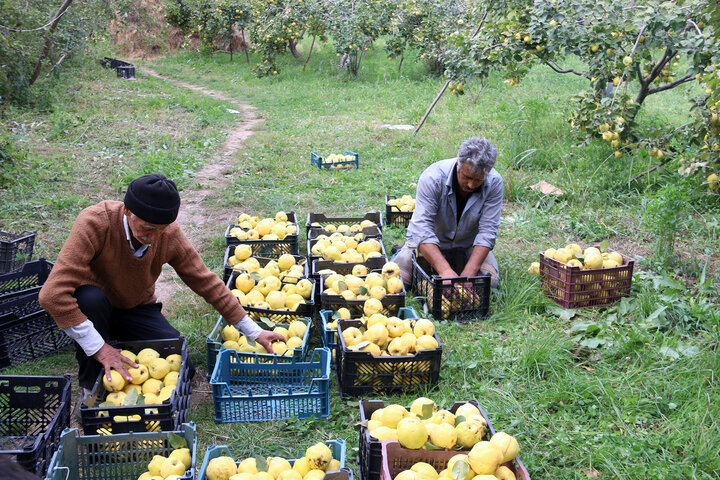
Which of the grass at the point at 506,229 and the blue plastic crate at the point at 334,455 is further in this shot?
the grass at the point at 506,229

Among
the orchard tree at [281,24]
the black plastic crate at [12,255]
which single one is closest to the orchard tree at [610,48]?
the black plastic crate at [12,255]

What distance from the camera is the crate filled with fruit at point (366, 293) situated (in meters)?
3.99

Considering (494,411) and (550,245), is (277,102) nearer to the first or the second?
(550,245)

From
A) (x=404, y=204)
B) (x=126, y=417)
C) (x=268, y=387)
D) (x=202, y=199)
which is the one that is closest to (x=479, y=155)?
(x=268, y=387)

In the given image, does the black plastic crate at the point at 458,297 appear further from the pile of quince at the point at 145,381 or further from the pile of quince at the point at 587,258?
the pile of quince at the point at 145,381

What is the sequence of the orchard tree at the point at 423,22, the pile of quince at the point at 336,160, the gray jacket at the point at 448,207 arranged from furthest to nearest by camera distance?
the orchard tree at the point at 423,22 → the pile of quince at the point at 336,160 → the gray jacket at the point at 448,207

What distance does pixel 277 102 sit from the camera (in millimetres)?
15672

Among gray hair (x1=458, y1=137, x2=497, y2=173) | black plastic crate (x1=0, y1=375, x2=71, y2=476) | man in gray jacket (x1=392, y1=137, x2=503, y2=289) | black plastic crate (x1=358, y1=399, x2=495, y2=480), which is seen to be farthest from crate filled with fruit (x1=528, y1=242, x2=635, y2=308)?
black plastic crate (x1=0, y1=375, x2=71, y2=476)

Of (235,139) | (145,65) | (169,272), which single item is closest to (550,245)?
(169,272)

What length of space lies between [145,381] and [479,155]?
2637 mm

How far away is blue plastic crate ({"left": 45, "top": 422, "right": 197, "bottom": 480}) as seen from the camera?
2.51 metres

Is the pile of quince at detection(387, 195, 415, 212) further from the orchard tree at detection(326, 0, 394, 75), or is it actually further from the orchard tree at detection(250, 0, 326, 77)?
the orchard tree at detection(250, 0, 326, 77)

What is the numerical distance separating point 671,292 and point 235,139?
8.80 m

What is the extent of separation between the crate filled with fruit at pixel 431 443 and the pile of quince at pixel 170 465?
2.50ft
